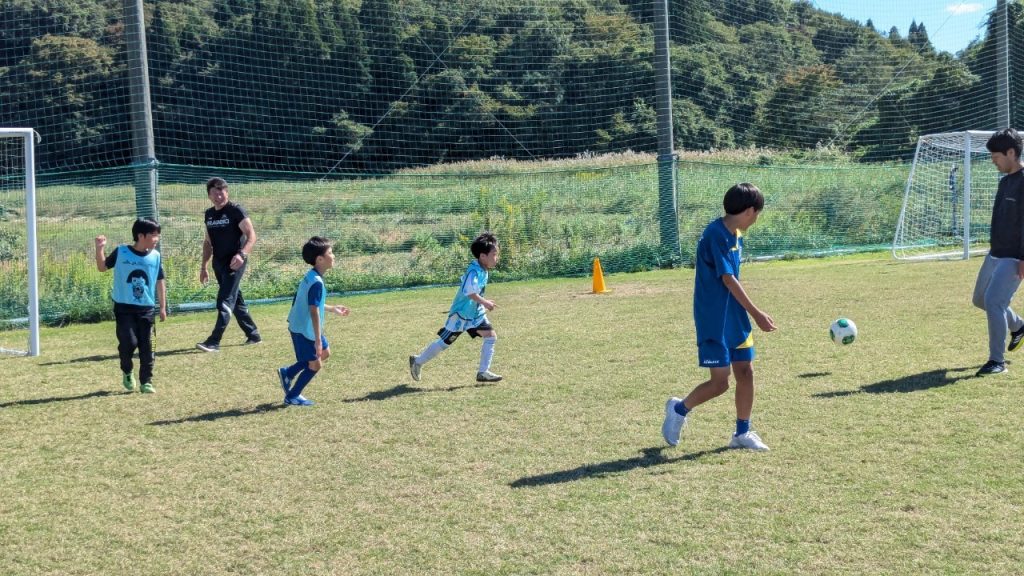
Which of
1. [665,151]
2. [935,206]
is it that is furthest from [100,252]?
[935,206]

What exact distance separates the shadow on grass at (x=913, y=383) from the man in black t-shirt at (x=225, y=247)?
19.5 feet

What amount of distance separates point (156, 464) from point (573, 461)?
2424 mm

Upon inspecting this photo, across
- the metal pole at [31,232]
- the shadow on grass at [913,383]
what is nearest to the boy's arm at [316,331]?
the shadow on grass at [913,383]

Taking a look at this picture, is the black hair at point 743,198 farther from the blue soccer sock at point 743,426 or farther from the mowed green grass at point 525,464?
the mowed green grass at point 525,464

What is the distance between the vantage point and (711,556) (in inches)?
158

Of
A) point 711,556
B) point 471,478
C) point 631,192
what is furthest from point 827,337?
point 631,192

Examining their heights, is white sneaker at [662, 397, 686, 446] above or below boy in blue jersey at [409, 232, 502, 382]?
below

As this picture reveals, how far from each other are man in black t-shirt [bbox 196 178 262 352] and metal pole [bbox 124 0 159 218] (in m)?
3.96

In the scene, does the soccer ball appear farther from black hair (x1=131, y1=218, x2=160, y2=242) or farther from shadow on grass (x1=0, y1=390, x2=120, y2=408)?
shadow on grass (x1=0, y1=390, x2=120, y2=408)

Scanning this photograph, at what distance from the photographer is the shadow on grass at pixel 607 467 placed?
5.16 m

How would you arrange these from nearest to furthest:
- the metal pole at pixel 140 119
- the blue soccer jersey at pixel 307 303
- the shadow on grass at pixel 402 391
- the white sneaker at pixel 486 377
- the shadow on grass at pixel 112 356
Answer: the blue soccer jersey at pixel 307 303, the shadow on grass at pixel 402 391, the white sneaker at pixel 486 377, the shadow on grass at pixel 112 356, the metal pole at pixel 140 119

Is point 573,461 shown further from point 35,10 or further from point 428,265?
point 35,10

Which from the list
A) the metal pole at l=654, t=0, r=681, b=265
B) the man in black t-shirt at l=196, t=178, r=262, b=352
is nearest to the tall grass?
the metal pole at l=654, t=0, r=681, b=265

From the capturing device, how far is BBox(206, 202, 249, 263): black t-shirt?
33.1 ft
